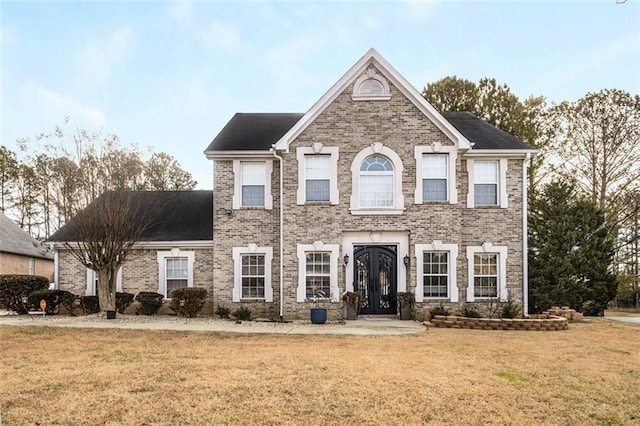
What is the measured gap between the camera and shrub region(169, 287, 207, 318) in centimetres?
1928

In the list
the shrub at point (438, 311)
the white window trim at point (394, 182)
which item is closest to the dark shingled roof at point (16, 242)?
the white window trim at point (394, 182)

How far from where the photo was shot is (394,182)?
1900cm

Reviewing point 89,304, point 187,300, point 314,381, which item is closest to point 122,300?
point 89,304

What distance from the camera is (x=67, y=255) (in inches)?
854

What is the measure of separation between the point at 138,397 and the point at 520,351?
8.57 metres

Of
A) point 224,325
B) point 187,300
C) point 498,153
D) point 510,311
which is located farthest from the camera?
point 498,153

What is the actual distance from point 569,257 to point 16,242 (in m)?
34.4

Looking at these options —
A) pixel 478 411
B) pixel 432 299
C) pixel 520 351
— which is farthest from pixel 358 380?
pixel 432 299

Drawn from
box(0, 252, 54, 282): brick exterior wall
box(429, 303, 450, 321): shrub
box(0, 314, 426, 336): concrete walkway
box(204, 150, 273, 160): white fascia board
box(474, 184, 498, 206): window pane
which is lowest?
box(0, 314, 426, 336): concrete walkway

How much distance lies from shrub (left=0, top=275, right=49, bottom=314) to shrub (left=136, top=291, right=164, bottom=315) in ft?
13.5

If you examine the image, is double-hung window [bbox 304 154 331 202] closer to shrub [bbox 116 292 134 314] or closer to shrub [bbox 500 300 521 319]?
shrub [bbox 500 300 521 319]

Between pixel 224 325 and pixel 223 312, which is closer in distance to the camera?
pixel 224 325

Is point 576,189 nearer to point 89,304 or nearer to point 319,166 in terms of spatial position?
point 319,166

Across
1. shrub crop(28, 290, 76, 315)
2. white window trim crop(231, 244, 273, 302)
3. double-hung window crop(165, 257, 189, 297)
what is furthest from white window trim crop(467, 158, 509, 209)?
shrub crop(28, 290, 76, 315)
